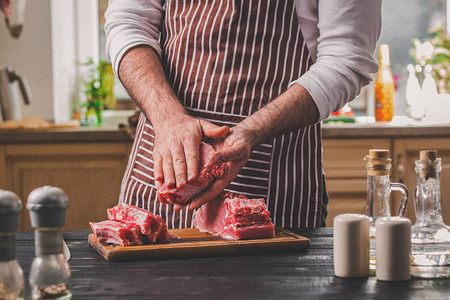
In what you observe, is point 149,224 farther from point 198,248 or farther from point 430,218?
point 430,218

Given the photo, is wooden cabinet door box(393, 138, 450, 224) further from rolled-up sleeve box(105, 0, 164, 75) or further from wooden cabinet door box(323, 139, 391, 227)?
rolled-up sleeve box(105, 0, 164, 75)

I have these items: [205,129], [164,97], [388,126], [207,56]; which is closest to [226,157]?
[205,129]

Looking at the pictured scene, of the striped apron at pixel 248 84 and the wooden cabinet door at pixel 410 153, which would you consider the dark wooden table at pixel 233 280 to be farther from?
the wooden cabinet door at pixel 410 153

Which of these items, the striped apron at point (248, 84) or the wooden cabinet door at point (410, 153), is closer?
the striped apron at point (248, 84)

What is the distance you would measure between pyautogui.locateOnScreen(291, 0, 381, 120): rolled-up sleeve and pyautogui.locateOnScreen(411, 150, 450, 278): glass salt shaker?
1.52 ft

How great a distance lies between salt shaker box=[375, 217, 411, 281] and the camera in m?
0.89

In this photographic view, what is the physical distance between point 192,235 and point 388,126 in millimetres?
1723

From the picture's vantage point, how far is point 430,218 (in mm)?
969

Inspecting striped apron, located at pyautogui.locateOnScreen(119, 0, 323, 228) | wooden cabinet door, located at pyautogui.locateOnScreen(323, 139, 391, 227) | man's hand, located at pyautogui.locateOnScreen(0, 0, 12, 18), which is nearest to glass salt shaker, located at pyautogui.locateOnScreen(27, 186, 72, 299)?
striped apron, located at pyautogui.locateOnScreen(119, 0, 323, 228)

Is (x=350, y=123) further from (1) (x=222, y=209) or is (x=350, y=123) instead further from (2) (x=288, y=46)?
(1) (x=222, y=209)

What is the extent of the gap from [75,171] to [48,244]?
2037 millimetres

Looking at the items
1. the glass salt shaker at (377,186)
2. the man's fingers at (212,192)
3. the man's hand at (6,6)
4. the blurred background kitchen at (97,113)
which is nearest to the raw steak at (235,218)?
the man's fingers at (212,192)

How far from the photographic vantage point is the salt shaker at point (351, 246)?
3.02 feet

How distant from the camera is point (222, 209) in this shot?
4.06ft
